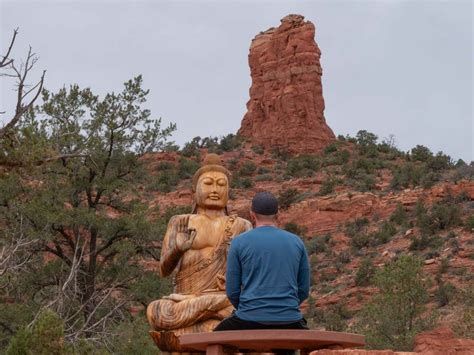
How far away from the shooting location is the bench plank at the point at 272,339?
188 inches

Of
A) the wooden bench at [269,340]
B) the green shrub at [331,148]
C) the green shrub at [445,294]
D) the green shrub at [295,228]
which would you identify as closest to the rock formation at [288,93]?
the green shrub at [331,148]

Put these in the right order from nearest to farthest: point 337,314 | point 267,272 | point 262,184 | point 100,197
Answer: point 267,272, point 100,197, point 337,314, point 262,184

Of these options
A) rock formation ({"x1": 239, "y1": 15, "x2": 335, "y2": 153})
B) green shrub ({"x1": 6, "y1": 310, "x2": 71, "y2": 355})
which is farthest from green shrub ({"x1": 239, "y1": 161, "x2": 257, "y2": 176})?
green shrub ({"x1": 6, "y1": 310, "x2": 71, "y2": 355})

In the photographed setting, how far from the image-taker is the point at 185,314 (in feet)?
29.3

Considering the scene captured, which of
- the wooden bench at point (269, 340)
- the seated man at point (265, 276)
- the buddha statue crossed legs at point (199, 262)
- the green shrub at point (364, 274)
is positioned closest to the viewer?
the wooden bench at point (269, 340)

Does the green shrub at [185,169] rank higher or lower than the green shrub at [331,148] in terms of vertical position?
lower

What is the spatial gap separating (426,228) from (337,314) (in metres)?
10.5

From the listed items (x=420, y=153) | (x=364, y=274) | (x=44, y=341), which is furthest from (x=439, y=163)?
(x=44, y=341)

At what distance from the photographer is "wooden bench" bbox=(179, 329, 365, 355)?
4785mm

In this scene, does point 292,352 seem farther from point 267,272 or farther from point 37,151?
point 37,151

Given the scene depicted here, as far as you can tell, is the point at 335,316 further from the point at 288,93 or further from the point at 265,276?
the point at 288,93

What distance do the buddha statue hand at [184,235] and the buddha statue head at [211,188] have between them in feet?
0.80

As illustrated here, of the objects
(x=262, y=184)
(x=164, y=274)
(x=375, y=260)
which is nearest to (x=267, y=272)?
(x=164, y=274)

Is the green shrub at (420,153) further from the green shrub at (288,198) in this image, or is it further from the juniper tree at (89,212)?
the juniper tree at (89,212)
